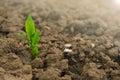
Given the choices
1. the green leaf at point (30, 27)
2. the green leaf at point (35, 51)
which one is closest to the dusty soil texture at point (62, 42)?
the green leaf at point (35, 51)

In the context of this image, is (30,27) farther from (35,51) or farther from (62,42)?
(62,42)

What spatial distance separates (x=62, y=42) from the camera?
2053mm

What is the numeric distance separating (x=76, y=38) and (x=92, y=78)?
509 millimetres

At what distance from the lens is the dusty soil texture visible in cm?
172

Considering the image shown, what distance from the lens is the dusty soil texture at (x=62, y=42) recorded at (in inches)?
67.8

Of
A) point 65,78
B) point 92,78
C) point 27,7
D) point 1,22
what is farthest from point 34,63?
point 27,7

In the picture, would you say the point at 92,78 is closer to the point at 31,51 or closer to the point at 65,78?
the point at 65,78

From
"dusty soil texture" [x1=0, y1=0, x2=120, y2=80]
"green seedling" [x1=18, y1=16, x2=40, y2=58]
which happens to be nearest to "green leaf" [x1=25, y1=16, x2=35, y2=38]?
"green seedling" [x1=18, y1=16, x2=40, y2=58]

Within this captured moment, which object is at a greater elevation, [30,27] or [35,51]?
[30,27]

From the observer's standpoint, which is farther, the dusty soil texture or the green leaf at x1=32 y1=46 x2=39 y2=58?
the green leaf at x1=32 y1=46 x2=39 y2=58

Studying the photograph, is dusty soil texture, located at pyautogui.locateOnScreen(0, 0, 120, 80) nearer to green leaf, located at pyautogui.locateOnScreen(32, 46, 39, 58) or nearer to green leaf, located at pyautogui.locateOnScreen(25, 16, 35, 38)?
green leaf, located at pyautogui.locateOnScreen(32, 46, 39, 58)

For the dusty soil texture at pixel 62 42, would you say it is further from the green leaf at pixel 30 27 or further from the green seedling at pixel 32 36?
the green leaf at pixel 30 27

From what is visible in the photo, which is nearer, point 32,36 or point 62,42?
point 32,36

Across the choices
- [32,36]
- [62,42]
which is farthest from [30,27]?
[62,42]
